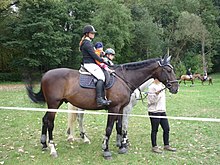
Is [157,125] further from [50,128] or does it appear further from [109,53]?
[50,128]

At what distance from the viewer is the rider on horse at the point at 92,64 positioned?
19.2 ft

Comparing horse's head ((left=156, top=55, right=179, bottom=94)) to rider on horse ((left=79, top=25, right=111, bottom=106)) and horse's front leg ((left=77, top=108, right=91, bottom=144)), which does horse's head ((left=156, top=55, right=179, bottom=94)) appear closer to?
rider on horse ((left=79, top=25, right=111, bottom=106))

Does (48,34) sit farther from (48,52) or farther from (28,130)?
(28,130)

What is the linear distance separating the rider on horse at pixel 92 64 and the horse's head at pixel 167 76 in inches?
54.3

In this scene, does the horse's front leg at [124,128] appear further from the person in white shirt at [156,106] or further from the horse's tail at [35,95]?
the horse's tail at [35,95]

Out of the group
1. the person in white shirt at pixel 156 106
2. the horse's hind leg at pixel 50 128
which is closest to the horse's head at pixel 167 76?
the person in white shirt at pixel 156 106

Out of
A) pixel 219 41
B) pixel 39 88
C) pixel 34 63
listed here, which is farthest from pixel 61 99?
pixel 219 41

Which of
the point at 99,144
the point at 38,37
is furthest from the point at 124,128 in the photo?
the point at 38,37

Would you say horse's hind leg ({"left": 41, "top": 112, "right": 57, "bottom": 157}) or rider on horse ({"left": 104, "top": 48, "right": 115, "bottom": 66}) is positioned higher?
rider on horse ({"left": 104, "top": 48, "right": 115, "bottom": 66})

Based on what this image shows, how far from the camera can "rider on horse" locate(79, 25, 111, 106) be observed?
19.2ft

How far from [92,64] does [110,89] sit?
0.70 metres

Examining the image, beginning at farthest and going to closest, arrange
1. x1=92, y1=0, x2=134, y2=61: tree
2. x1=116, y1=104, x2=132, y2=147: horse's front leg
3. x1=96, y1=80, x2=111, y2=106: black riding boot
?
x1=92, y1=0, x2=134, y2=61: tree
x1=116, y1=104, x2=132, y2=147: horse's front leg
x1=96, y1=80, x2=111, y2=106: black riding boot

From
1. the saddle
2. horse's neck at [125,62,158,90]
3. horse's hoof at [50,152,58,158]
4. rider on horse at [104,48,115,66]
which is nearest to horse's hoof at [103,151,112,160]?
horse's hoof at [50,152,58,158]

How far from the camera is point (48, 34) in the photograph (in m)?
29.6
